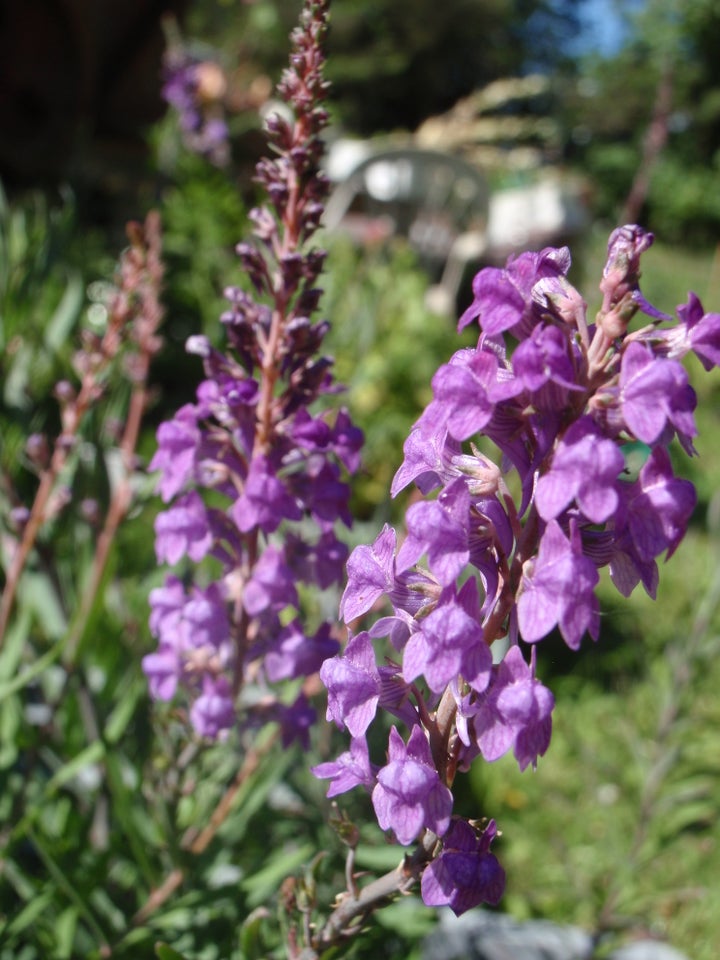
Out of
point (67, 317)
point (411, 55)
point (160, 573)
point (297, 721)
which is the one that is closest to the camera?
point (297, 721)

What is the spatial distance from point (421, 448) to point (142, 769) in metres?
0.68

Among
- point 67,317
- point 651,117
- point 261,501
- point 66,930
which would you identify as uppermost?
point 651,117

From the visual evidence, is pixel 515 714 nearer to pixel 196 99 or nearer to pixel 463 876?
pixel 463 876

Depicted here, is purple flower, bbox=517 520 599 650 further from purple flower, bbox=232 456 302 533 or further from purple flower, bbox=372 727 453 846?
purple flower, bbox=232 456 302 533

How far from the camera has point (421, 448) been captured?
527 millimetres

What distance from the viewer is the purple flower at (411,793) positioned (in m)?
0.49

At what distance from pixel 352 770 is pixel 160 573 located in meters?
0.62

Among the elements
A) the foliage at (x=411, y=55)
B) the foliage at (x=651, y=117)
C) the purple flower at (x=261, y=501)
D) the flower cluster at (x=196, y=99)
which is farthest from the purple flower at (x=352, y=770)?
the foliage at (x=411, y=55)

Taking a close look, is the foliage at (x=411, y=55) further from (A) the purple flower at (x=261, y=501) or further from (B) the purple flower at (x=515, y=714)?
(B) the purple flower at (x=515, y=714)

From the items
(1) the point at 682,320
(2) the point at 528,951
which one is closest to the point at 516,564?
(1) the point at 682,320

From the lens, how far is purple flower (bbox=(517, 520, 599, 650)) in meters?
0.46

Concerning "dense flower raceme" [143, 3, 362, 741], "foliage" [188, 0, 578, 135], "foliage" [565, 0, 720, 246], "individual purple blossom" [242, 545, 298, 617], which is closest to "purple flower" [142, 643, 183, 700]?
"dense flower raceme" [143, 3, 362, 741]

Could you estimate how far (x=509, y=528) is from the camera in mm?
536

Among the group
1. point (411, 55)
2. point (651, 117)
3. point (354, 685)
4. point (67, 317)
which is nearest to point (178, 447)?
point (354, 685)
